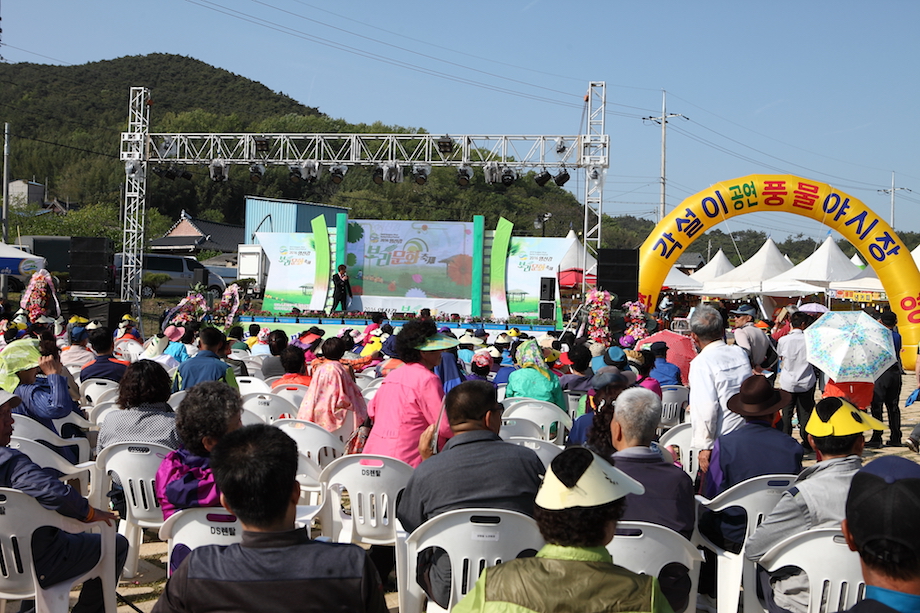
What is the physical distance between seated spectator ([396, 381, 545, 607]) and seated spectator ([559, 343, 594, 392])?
314 centimetres

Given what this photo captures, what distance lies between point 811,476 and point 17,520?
9.11 feet

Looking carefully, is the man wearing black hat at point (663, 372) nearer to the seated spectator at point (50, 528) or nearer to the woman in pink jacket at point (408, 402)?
the woman in pink jacket at point (408, 402)

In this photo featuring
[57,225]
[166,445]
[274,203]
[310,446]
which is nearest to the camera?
[166,445]

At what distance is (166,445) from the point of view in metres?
3.49

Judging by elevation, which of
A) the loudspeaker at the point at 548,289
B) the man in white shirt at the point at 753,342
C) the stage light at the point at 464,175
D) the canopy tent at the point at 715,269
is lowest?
the man in white shirt at the point at 753,342

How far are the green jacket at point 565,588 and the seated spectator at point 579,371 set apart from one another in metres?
4.27

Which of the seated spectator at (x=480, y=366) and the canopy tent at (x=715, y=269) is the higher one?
the canopy tent at (x=715, y=269)

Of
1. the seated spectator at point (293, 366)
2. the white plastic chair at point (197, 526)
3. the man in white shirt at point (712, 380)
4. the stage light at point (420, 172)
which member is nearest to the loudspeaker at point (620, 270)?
the stage light at point (420, 172)

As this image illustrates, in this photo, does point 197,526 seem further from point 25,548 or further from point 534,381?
point 534,381

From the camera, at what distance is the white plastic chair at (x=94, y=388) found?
560 centimetres

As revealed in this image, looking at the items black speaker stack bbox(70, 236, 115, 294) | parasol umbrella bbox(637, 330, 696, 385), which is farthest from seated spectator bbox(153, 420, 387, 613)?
black speaker stack bbox(70, 236, 115, 294)

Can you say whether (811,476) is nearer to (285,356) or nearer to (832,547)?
(832,547)

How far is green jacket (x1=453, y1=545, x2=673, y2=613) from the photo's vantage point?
5.25 feet

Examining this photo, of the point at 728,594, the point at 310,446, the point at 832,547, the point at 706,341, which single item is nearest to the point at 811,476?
the point at 832,547
